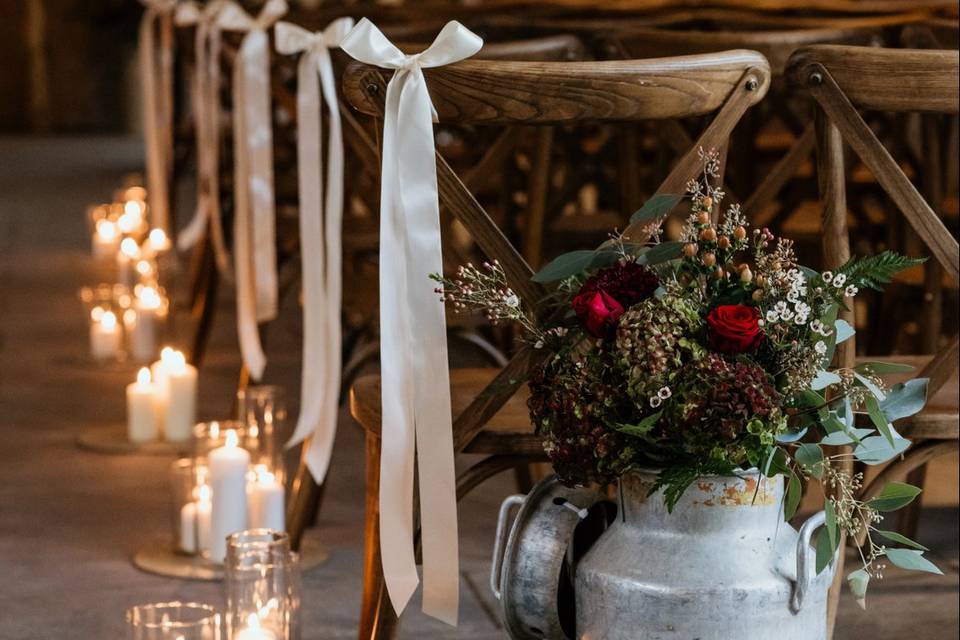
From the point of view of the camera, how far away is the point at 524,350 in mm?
1710

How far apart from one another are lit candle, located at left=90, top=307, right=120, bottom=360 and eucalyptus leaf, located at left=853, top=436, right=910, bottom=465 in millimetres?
3153

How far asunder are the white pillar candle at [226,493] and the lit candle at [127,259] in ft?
8.61

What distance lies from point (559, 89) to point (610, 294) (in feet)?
0.86

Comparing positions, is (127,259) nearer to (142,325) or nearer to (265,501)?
(142,325)

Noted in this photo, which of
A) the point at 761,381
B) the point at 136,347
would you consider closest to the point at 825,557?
the point at 761,381

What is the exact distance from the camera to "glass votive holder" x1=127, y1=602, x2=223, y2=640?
170cm

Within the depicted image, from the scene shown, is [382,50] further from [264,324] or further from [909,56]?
[264,324]

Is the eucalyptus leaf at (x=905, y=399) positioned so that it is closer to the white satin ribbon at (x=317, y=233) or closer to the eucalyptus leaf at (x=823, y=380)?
the eucalyptus leaf at (x=823, y=380)

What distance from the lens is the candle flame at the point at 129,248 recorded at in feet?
16.6

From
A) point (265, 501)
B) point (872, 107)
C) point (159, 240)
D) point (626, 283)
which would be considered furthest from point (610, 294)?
point (159, 240)

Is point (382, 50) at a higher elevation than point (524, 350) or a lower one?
higher

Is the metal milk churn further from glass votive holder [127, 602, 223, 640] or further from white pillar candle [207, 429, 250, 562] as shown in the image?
white pillar candle [207, 429, 250, 562]

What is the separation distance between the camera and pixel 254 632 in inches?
75.2

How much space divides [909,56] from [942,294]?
3.88ft
